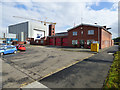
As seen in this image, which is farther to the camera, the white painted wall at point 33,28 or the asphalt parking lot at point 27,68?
the white painted wall at point 33,28

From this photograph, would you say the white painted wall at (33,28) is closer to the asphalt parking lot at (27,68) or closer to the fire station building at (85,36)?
the fire station building at (85,36)

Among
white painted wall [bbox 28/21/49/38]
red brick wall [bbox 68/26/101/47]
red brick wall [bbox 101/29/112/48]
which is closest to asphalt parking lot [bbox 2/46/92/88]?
red brick wall [bbox 68/26/101/47]

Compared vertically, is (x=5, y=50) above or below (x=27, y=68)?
above

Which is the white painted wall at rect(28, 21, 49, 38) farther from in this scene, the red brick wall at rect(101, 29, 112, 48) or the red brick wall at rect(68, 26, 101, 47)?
the red brick wall at rect(101, 29, 112, 48)

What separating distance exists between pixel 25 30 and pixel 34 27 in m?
8.51

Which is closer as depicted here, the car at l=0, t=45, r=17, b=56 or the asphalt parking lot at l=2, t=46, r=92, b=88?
the asphalt parking lot at l=2, t=46, r=92, b=88

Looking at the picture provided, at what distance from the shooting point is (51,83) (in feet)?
12.5

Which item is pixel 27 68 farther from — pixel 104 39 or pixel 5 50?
pixel 104 39

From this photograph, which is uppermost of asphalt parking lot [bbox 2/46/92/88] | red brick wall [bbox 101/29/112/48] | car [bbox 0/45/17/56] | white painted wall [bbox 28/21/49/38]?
white painted wall [bbox 28/21/49/38]

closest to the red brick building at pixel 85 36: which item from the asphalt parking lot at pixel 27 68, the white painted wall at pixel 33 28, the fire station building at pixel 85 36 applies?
the fire station building at pixel 85 36

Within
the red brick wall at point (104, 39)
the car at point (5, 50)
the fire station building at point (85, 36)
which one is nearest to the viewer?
the car at point (5, 50)

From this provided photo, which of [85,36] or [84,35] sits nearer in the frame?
[85,36]

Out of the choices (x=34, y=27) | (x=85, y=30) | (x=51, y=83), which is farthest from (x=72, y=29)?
(x=34, y=27)

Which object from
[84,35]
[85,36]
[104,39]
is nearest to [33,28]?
[84,35]
